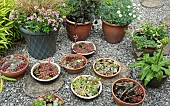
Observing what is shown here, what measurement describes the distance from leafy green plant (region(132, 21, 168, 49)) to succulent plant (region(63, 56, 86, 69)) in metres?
0.80

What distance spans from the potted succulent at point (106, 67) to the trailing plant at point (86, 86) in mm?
162

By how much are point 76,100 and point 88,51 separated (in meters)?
0.87

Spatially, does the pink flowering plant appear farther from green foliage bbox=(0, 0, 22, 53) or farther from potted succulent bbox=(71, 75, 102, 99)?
potted succulent bbox=(71, 75, 102, 99)

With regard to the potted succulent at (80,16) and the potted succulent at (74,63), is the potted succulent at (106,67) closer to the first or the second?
the potted succulent at (74,63)

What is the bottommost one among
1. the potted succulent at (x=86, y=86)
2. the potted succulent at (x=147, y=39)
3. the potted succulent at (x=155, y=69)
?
the potted succulent at (x=86, y=86)

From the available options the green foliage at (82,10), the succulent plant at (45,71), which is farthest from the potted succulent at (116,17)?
the succulent plant at (45,71)

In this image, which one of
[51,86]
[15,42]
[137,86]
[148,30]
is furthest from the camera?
[15,42]

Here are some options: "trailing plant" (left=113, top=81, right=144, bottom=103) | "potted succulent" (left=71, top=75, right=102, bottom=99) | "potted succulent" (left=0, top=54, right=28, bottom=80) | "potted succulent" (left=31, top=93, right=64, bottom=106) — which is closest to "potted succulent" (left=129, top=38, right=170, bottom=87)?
"trailing plant" (left=113, top=81, right=144, bottom=103)

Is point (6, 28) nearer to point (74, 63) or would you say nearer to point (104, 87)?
point (74, 63)

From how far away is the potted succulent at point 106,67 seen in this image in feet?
10.5

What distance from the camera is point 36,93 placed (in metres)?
2.98

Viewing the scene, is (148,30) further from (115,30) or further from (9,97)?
(9,97)

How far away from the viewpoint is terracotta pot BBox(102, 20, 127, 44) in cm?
360

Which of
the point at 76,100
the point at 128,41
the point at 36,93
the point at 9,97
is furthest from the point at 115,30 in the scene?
the point at 9,97
